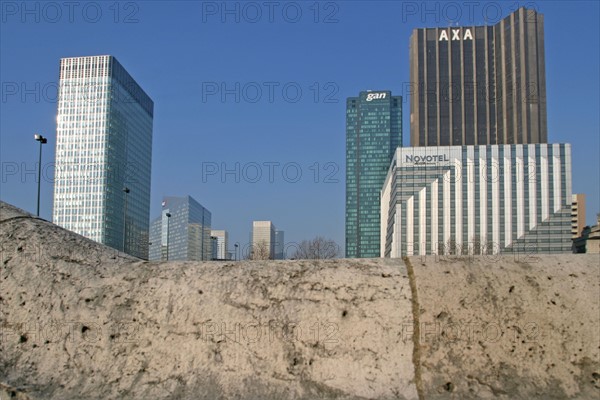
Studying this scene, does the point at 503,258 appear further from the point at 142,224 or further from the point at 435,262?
the point at 142,224

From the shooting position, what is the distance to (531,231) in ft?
417

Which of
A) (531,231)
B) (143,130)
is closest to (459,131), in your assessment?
(531,231)

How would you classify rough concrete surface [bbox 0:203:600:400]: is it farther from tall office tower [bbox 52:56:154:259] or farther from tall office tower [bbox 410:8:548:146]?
tall office tower [bbox 410:8:548:146]

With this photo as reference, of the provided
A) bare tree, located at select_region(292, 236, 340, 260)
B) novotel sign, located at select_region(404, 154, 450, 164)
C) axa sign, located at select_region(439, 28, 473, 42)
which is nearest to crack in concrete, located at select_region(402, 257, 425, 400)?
bare tree, located at select_region(292, 236, 340, 260)

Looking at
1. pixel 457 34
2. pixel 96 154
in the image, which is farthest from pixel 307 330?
pixel 457 34

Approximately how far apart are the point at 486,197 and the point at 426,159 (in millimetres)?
16401

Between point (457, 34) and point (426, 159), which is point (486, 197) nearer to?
point (426, 159)

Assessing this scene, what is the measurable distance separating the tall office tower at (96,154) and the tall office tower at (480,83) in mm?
86246

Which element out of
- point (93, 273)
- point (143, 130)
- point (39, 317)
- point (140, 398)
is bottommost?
point (140, 398)

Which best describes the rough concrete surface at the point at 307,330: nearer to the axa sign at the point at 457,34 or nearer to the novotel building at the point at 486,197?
the novotel building at the point at 486,197

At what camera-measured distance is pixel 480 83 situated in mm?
175875

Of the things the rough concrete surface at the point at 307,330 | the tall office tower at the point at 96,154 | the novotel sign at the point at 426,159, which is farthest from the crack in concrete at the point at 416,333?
the tall office tower at the point at 96,154

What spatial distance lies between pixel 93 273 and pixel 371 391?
1669 mm

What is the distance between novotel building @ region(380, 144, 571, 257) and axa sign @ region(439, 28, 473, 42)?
6079 cm
